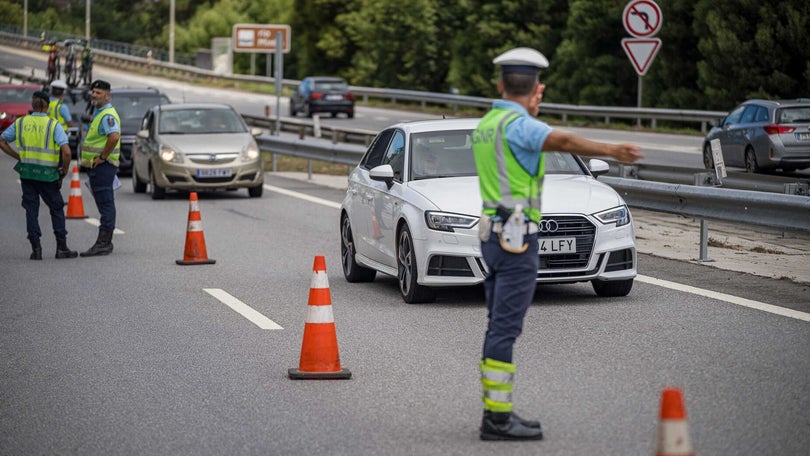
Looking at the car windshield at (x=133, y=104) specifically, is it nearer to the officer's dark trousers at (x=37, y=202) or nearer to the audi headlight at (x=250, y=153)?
the audi headlight at (x=250, y=153)

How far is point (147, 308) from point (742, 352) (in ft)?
16.2

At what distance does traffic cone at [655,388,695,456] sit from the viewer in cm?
428

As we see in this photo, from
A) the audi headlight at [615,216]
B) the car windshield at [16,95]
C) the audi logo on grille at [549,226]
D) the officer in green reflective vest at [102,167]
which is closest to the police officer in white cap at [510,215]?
the audi logo on grille at [549,226]

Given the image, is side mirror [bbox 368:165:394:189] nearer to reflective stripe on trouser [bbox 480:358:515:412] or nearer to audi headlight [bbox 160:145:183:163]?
reflective stripe on trouser [bbox 480:358:515:412]

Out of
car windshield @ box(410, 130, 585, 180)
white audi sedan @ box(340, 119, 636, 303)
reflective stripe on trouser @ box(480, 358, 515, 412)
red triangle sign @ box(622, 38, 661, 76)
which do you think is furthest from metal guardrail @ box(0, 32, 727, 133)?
reflective stripe on trouser @ box(480, 358, 515, 412)

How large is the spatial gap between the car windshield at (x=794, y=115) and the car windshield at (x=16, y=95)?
22.2 meters

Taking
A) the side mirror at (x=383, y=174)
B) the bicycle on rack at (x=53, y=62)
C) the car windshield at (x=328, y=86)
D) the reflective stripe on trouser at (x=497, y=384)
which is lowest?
the reflective stripe on trouser at (x=497, y=384)

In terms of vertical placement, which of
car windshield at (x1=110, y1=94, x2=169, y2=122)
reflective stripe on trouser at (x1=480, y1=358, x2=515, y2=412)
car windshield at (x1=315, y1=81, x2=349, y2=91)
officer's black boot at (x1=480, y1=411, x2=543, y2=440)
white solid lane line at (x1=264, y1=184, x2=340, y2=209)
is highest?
car windshield at (x1=315, y1=81, x2=349, y2=91)

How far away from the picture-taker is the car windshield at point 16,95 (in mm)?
39312

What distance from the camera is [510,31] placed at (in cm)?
6769

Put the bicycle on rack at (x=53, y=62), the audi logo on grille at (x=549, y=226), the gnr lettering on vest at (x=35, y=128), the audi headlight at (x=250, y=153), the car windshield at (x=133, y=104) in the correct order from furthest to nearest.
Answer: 1. the bicycle on rack at (x=53, y=62)
2. the car windshield at (x=133, y=104)
3. the audi headlight at (x=250, y=153)
4. the gnr lettering on vest at (x=35, y=128)
5. the audi logo on grille at (x=549, y=226)

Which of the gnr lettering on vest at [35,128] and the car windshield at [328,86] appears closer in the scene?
the gnr lettering on vest at [35,128]

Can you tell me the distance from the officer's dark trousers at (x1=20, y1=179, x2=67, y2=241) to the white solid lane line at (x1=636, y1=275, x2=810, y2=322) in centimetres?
648

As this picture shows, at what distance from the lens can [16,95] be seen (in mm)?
39750
